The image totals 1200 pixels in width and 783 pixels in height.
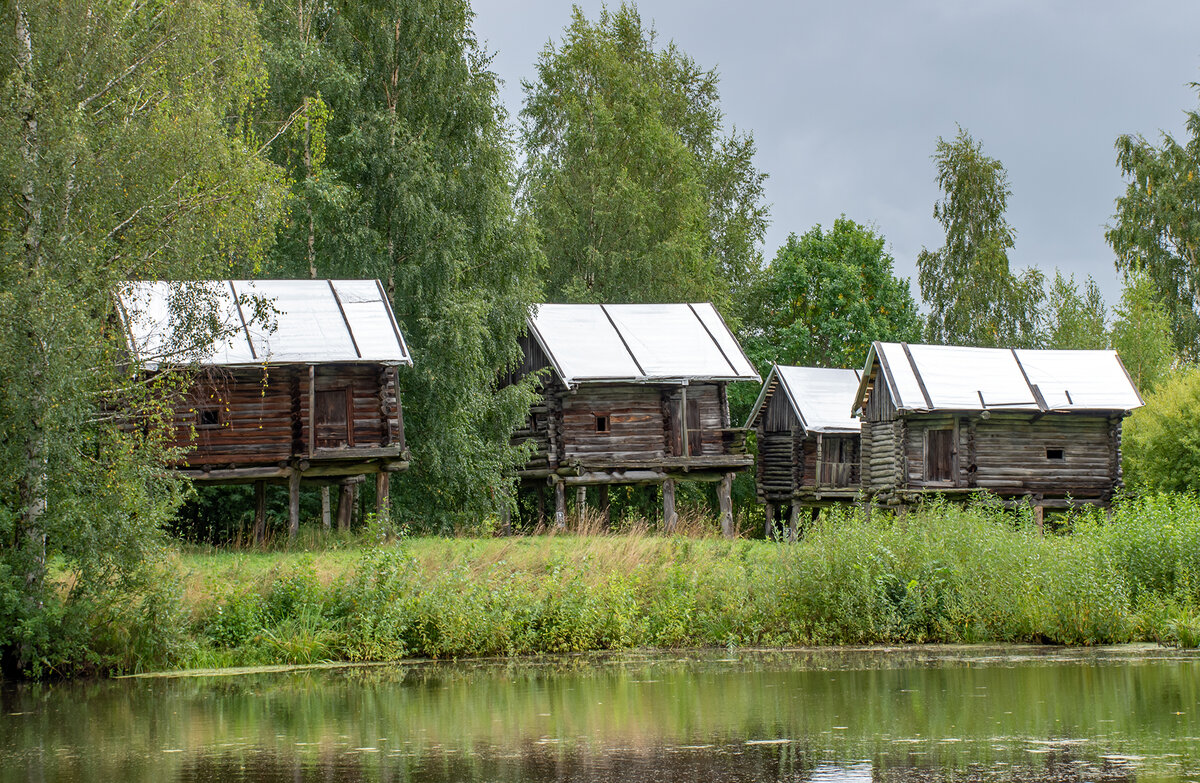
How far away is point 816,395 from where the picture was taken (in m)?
37.8

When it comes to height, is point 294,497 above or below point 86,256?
below

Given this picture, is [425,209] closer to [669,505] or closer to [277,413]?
[277,413]

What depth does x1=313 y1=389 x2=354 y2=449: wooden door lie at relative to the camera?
25.3 meters

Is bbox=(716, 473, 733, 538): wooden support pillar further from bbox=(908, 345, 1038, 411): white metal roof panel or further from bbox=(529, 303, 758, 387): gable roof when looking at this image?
bbox=(908, 345, 1038, 411): white metal roof panel

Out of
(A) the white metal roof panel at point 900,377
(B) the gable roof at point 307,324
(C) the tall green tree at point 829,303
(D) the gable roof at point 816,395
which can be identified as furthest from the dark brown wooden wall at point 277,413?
(C) the tall green tree at point 829,303

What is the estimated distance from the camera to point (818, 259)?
4478 cm

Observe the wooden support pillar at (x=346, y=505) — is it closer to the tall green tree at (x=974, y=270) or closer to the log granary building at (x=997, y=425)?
the log granary building at (x=997, y=425)

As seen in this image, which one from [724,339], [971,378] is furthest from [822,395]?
[971,378]

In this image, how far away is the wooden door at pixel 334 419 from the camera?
83.0 ft

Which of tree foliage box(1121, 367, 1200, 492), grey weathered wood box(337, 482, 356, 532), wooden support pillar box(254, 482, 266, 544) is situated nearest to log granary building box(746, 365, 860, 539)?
tree foliage box(1121, 367, 1200, 492)

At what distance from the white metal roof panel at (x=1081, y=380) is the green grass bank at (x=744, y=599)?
1367 centimetres

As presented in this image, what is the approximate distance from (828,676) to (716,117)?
116 ft

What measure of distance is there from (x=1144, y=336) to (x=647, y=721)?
36039 millimetres

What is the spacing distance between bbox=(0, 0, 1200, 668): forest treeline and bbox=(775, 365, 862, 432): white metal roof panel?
162 inches
